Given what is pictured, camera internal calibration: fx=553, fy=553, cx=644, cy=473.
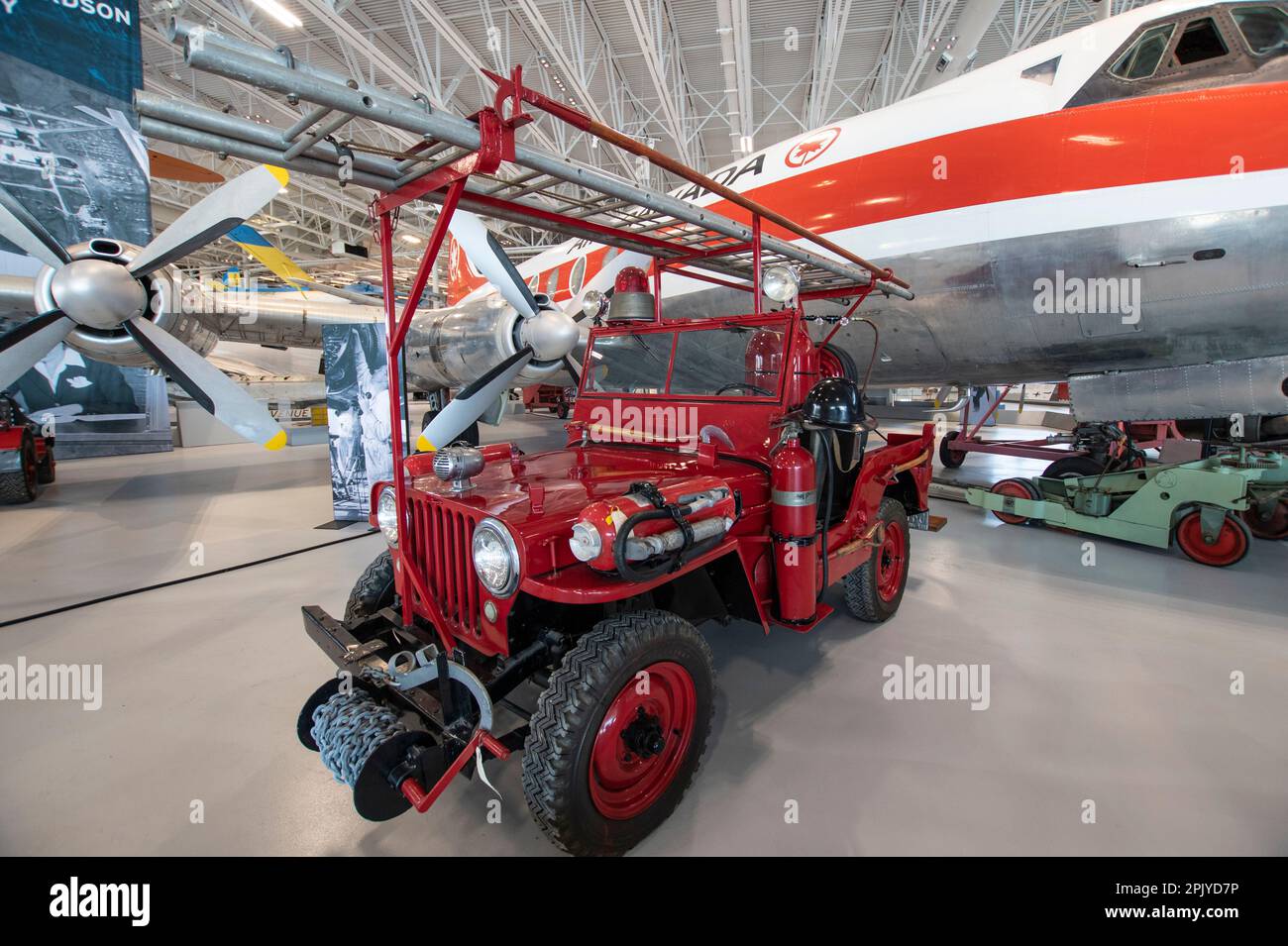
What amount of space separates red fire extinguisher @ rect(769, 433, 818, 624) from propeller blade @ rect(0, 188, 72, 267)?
6.35 meters

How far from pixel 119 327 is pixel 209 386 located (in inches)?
58.8

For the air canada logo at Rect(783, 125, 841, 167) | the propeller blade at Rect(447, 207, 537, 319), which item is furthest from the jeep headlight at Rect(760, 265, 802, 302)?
the air canada logo at Rect(783, 125, 841, 167)

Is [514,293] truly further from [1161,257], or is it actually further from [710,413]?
[1161,257]

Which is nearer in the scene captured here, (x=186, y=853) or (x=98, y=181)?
(x=186, y=853)

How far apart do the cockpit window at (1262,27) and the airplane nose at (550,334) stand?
17.4 feet

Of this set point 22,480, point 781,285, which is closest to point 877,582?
point 781,285

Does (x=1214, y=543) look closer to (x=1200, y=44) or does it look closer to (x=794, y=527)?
(x=1200, y=44)

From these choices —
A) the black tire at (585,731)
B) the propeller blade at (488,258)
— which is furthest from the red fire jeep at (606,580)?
the propeller blade at (488,258)

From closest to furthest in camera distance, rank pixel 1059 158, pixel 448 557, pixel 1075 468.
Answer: pixel 448 557
pixel 1059 158
pixel 1075 468

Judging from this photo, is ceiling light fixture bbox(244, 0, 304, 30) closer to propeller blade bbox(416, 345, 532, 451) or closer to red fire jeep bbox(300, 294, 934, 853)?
propeller blade bbox(416, 345, 532, 451)

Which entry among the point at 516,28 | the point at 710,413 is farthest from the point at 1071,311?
the point at 516,28

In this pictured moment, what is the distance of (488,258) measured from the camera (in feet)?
13.7
